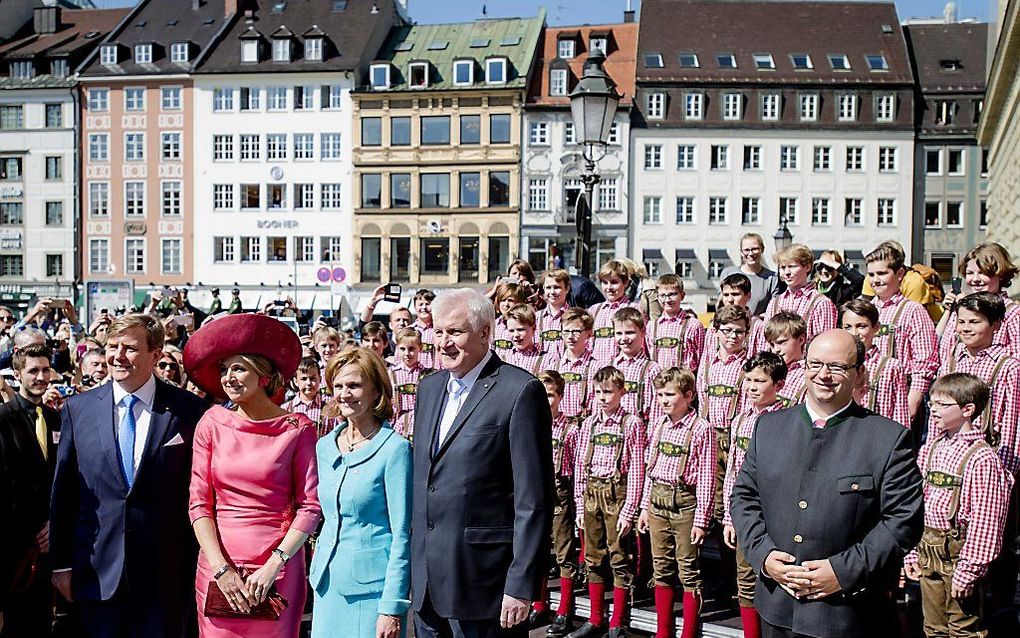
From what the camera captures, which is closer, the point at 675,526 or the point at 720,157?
the point at 675,526

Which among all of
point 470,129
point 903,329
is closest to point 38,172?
point 470,129

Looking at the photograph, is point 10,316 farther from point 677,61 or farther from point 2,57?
point 2,57

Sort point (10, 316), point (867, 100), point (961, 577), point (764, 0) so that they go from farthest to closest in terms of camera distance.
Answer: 1. point (764, 0)
2. point (867, 100)
3. point (10, 316)
4. point (961, 577)

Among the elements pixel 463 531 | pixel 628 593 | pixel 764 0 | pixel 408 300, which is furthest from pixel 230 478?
pixel 764 0

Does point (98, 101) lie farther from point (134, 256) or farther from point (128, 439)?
point (128, 439)

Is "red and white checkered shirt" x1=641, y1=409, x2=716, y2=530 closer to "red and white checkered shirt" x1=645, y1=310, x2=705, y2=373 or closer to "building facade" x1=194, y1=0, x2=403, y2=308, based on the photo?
"red and white checkered shirt" x1=645, y1=310, x2=705, y2=373

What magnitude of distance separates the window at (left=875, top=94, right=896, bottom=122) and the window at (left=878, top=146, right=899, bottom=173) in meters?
1.34

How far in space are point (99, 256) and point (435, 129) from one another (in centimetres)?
1838

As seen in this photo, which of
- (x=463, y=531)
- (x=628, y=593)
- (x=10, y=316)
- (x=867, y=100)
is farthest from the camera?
(x=867, y=100)

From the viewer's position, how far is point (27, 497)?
553 cm

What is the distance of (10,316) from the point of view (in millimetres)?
13688

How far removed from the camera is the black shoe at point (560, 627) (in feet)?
25.3

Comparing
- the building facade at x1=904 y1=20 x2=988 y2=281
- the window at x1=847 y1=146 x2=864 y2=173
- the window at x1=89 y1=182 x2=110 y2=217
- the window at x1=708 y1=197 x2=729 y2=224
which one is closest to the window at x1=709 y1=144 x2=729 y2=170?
the window at x1=708 y1=197 x2=729 y2=224

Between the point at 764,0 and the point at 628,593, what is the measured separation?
47545 millimetres
